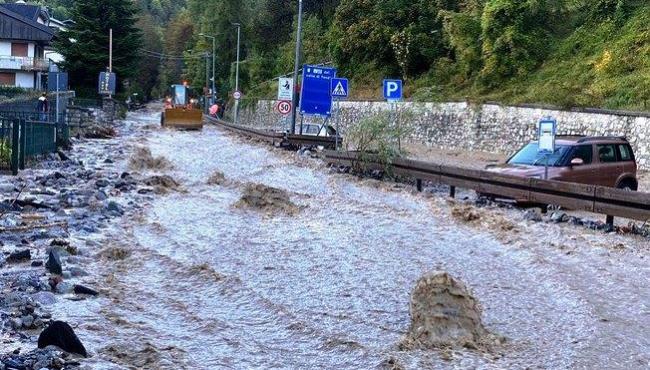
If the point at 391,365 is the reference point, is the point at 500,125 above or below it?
above

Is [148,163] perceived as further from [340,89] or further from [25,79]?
[25,79]

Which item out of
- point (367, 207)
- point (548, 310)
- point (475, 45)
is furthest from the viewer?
point (475, 45)

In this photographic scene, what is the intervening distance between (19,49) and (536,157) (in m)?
71.3

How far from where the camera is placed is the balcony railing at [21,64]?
7762 cm

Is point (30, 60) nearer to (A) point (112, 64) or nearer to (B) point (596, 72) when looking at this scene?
(A) point (112, 64)

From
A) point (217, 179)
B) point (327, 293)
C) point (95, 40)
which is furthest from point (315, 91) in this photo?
point (95, 40)

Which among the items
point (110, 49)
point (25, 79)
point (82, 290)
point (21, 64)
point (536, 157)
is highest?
point (110, 49)

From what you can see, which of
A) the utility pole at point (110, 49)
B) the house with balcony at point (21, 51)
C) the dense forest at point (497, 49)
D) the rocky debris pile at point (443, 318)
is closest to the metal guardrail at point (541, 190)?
the rocky debris pile at point (443, 318)

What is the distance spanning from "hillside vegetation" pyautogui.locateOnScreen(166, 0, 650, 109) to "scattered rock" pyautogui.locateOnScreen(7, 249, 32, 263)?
21462mm

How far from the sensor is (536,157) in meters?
18.5

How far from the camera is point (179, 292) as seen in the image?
9391 millimetres

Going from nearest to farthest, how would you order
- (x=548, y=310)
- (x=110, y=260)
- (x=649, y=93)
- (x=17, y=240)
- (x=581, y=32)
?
1. (x=548, y=310)
2. (x=110, y=260)
3. (x=17, y=240)
4. (x=649, y=93)
5. (x=581, y=32)

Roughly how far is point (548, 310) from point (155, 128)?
45.5 m

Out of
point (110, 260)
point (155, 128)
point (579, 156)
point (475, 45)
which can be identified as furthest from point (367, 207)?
point (155, 128)
